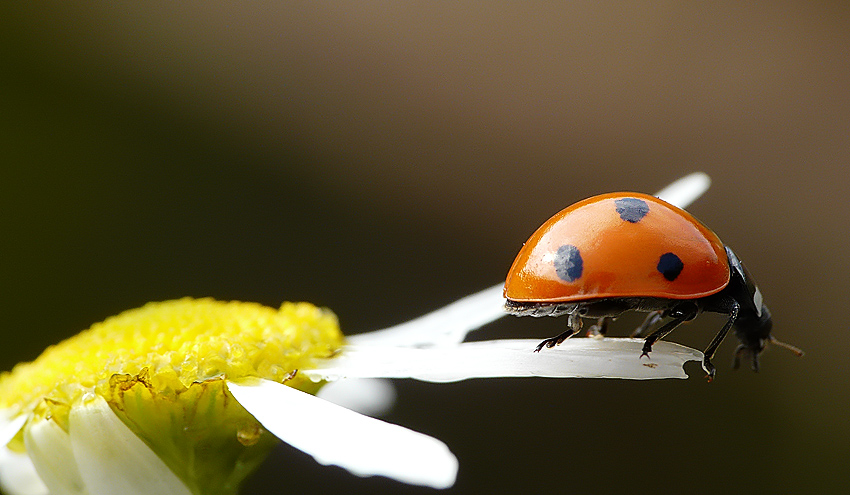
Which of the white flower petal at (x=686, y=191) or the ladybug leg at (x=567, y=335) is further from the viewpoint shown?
the white flower petal at (x=686, y=191)

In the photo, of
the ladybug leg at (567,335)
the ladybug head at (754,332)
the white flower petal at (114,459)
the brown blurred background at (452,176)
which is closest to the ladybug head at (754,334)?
the ladybug head at (754,332)

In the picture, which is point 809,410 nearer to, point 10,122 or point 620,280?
point 620,280

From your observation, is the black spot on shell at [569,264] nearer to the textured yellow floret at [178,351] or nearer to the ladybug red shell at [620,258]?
the ladybug red shell at [620,258]

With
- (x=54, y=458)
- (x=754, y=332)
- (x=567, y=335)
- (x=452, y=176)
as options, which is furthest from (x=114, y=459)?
(x=452, y=176)

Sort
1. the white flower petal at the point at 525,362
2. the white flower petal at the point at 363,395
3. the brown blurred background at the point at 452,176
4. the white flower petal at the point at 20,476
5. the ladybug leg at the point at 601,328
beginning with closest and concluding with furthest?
1. the white flower petal at the point at 525,362
2. the ladybug leg at the point at 601,328
3. the white flower petal at the point at 20,476
4. the white flower petal at the point at 363,395
5. the brown blurred background at the point at 452,176

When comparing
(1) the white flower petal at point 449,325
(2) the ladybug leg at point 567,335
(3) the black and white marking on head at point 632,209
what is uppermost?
(3) the black and white marking on head at point 632,209

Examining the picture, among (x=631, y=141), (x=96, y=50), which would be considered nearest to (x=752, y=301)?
(x=631, y=141)
